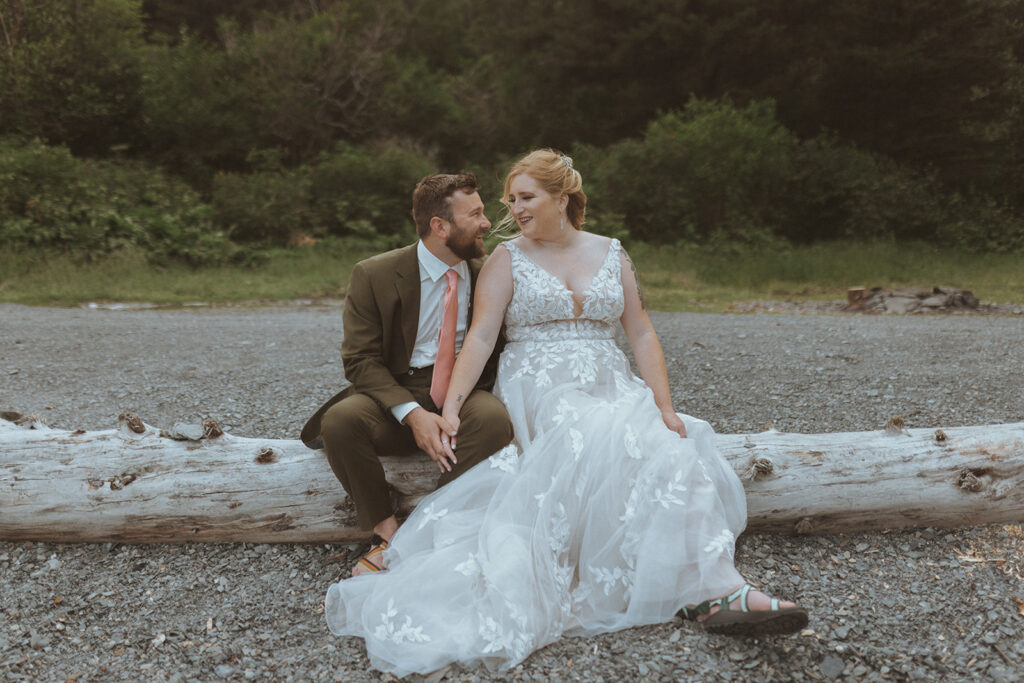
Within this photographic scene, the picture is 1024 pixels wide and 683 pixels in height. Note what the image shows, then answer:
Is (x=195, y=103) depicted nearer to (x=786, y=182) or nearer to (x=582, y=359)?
(x=786, y=182)

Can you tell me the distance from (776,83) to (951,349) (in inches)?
628

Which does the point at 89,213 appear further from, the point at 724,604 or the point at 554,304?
the point at 724,604

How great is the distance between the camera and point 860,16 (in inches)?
800

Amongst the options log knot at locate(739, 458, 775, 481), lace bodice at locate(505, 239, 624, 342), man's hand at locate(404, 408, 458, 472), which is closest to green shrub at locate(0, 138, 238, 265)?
lace bodice at locate(505, 239, 624, 342)

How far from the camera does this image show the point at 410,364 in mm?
3434

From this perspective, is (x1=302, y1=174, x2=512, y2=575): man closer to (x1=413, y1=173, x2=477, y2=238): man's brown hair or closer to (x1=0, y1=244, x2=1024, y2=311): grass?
(x1=413, y1=173, x2=477, y2=238): man's brown hair

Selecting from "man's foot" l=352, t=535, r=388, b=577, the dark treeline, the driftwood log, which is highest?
the dark treeline

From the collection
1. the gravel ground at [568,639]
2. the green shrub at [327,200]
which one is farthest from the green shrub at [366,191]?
the gravel ground at [568,639]

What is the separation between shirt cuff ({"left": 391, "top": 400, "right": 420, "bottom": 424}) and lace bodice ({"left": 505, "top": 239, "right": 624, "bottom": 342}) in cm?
59

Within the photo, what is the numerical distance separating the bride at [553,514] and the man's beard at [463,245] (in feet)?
0.37

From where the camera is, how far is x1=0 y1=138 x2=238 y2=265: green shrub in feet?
44.5

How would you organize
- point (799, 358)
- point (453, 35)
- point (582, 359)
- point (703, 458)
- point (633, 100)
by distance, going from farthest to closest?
point (453, 35)
point (633, 100)
point (799, 358)
point (582, 359)
point (703, 458)

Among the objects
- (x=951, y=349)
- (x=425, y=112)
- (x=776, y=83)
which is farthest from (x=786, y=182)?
(x=951, y=349)

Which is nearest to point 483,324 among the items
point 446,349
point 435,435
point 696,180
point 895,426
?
point 446,349
